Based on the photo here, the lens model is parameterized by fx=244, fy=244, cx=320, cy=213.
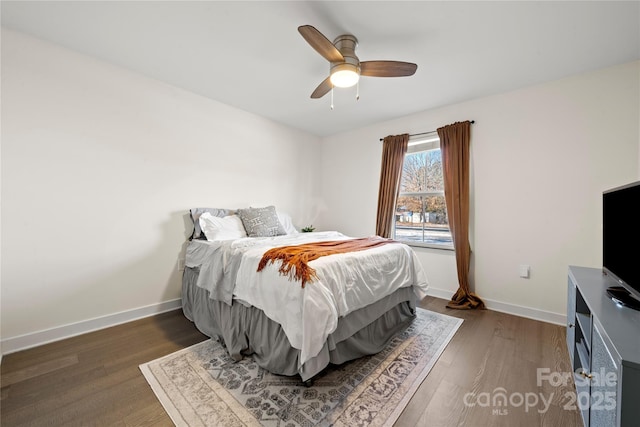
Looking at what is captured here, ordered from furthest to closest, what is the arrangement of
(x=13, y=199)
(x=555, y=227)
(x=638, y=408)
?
(x=555, y=227) → (x=13, y=199) → (x=638, y=408)

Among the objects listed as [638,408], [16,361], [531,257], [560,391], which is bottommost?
[16,361]

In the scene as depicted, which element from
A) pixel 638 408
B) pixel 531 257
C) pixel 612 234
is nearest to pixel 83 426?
pixel 638 408

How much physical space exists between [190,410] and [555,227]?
11.2 feet

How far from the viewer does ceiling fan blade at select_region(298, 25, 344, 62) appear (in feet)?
4.81

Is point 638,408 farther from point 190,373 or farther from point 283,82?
point 283,82

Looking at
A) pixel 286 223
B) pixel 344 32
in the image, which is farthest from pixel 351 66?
pixel 286 223

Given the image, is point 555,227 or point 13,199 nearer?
point 13,199

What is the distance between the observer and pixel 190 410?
4.38 feet

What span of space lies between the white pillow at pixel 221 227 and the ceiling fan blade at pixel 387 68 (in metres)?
2.03

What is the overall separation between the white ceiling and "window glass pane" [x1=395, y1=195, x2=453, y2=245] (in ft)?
4.56

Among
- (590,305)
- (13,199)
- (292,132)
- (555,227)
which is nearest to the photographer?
(590,305)

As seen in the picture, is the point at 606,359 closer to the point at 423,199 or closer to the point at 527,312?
the point at 527,312

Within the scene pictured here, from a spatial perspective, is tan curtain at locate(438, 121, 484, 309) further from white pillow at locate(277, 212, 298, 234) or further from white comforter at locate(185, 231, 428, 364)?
white pillow at locate(277, 212, 298, 234)

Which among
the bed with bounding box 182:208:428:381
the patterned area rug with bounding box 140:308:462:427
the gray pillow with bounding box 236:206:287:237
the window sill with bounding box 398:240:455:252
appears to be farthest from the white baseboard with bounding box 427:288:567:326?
the gray pillow with bounding box 236:206:287:237
